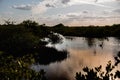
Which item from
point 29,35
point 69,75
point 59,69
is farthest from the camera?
point 29,35

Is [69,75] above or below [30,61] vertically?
below

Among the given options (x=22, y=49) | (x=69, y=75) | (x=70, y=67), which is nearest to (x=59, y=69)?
(x=70, y=67)

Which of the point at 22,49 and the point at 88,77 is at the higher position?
the point at 88,77

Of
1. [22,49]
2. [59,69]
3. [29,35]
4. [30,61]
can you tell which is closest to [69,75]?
[59,69]

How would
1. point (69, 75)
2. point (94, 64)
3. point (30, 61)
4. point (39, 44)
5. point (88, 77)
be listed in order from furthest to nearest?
1. point (39, 44)
2. point (94, 64)
3. point (69, 75)
4. point (30, 61)
5. point (88, 77)

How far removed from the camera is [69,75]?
2274 inches

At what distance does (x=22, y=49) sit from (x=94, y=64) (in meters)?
38.3

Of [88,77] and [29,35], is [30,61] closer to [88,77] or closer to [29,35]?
[88,77]

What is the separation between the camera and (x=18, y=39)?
103m

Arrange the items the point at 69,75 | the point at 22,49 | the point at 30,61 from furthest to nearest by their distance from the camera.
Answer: the point at 22,49
the point at 69,75
the point at 30,61

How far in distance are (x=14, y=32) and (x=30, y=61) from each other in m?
87.3

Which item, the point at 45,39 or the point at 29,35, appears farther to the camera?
the point at 45,39

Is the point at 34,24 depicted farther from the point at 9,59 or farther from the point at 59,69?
the point at 9,59

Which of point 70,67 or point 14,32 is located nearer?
point 70,67
